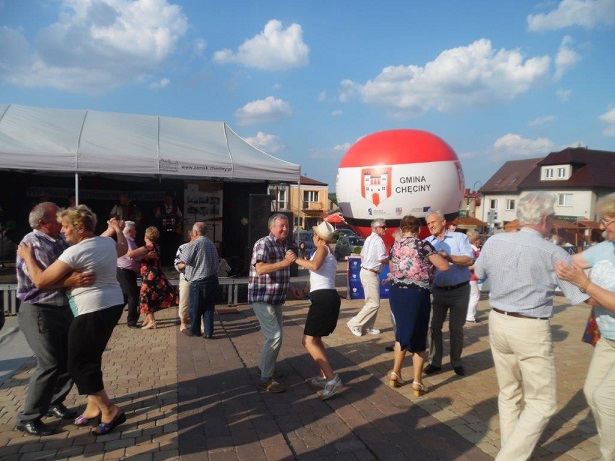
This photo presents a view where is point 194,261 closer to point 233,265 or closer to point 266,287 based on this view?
point 266,287

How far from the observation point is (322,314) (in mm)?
4328

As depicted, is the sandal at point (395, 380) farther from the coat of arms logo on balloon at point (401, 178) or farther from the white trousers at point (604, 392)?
the coat of arms logo on balloon at point (401, 178)

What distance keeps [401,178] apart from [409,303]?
14.9 feet

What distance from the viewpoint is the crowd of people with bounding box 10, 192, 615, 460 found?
9.51ft

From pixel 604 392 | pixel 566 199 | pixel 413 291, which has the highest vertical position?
pixel 566 199

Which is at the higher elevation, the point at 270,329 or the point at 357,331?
the point at 270,329

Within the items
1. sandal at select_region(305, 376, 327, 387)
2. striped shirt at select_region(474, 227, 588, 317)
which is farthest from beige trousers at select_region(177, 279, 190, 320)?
striped shirt at select_region(474, 227, 588, 317)

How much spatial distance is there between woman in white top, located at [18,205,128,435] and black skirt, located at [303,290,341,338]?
5.66ft

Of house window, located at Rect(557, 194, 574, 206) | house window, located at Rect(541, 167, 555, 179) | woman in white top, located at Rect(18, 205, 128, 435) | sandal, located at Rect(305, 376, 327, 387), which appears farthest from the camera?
house window, located at Rect(541, 167, 555, 179)

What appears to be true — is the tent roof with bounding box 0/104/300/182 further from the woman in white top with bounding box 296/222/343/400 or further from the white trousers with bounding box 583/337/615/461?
the white trousers with bounding box 583/337/615/461

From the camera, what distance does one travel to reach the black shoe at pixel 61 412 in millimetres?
3834

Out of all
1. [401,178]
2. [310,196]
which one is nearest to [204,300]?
[401,178]

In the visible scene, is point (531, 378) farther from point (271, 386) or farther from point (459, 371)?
point (271, 386)

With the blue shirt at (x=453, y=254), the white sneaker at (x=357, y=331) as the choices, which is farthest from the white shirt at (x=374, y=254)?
the blue shirt at (x=453, y=254)
